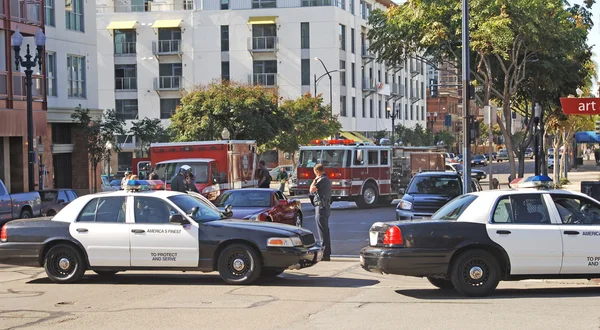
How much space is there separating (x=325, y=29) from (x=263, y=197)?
48.4 m

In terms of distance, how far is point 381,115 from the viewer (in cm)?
8244

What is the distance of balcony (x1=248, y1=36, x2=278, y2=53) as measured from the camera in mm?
68375

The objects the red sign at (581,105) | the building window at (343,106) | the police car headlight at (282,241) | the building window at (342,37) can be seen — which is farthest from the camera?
the building window at (343,106)

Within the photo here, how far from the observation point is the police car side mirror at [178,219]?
13.2m

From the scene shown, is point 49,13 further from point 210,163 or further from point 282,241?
point 282,241

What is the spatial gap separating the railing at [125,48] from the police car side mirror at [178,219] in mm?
58833

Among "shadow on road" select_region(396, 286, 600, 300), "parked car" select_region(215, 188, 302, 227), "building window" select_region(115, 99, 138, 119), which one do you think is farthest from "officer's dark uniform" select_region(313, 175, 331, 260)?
"building window" select_region(115, 99, 138, 119)

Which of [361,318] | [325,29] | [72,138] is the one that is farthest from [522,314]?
[325,29]

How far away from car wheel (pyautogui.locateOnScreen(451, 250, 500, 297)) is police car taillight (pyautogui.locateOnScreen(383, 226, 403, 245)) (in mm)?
830

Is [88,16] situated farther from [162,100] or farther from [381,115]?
[381,115]

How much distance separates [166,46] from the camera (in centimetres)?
6931

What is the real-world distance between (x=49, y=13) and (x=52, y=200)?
13719mm

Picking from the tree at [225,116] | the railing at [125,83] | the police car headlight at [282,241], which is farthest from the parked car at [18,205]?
the railing at [125,83]

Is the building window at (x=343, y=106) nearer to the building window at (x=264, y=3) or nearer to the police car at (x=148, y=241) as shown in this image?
the building window at (x=264, y=3)
